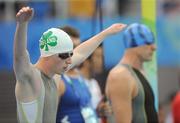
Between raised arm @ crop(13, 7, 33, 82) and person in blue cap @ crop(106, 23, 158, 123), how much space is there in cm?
165

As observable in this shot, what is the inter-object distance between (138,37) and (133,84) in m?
0.55

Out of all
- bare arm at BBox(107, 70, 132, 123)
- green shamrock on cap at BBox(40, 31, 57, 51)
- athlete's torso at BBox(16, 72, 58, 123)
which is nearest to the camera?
athlete's torso at BBox(16, 72, 58, 123)

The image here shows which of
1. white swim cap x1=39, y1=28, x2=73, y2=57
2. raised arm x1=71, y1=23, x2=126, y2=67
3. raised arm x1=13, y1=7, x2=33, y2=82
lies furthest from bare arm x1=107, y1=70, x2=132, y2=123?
raised arm x1=13, y1=7, x2=33, y2=82

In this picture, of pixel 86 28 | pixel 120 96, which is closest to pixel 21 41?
pixel 120 96

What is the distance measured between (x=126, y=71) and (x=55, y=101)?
137cm

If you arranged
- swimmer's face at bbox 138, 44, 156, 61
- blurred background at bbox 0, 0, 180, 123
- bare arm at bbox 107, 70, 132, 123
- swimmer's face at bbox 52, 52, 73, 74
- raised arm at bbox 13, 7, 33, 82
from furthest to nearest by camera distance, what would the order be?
blurred background at bbox 0, 0, 180, 123
swimmer's face at bbox 138, 44, 156, 61
bare arm at bbox 107, 70, 132, 123
swimmer's face at bbox 52, 52, 73, 74
raised arm at bbox 13, 7, 33, 82

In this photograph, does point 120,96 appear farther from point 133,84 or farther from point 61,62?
point 61,62

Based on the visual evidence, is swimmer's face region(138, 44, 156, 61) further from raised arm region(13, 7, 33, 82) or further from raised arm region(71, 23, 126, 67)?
raised arm region(13, 7, 33, 82)

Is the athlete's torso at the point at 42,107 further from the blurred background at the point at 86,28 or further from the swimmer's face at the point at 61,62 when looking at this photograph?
the blurred background at the point at 86,28

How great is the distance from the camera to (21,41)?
4945 mm

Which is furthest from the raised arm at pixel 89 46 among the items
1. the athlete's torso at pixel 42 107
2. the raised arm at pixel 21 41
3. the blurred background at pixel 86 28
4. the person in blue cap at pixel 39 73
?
the blurred background at pixel 86 28

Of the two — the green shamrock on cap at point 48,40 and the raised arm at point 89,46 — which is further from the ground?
the green shamrock on cap at point 48,40

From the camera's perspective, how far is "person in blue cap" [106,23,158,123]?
659 centimetres

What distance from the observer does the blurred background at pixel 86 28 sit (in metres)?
11.6
